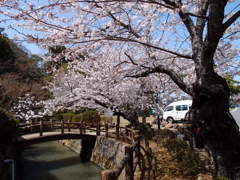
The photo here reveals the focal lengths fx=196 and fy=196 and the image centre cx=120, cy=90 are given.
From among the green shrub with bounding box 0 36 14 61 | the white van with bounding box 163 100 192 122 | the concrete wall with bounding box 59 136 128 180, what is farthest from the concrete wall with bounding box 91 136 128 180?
the green shrub with bounding box 0 36 14 61

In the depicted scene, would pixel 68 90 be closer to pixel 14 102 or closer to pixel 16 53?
pixel 14 102

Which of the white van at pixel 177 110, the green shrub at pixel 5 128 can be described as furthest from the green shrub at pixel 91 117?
the green shrub at pixel 5 128

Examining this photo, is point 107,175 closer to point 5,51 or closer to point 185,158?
point 185,158

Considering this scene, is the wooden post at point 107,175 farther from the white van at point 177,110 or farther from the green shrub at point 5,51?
the green shrub at point 5,51

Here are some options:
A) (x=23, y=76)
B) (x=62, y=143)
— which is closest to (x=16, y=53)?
(x=23, y=76)

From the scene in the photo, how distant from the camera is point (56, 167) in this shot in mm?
10805

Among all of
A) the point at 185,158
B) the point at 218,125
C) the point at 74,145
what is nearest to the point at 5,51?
the point at 74,145

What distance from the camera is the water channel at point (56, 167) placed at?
9.41 metres

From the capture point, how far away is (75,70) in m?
11.7

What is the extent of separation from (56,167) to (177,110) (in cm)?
1078

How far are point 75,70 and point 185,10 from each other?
935cm

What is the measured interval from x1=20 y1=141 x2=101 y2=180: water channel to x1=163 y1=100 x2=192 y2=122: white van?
876 cm

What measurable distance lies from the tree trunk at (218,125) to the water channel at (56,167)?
726cm

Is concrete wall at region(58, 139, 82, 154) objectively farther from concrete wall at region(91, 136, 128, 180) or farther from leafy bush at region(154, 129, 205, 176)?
leafy bush at region(154, 129, 205, 176)
